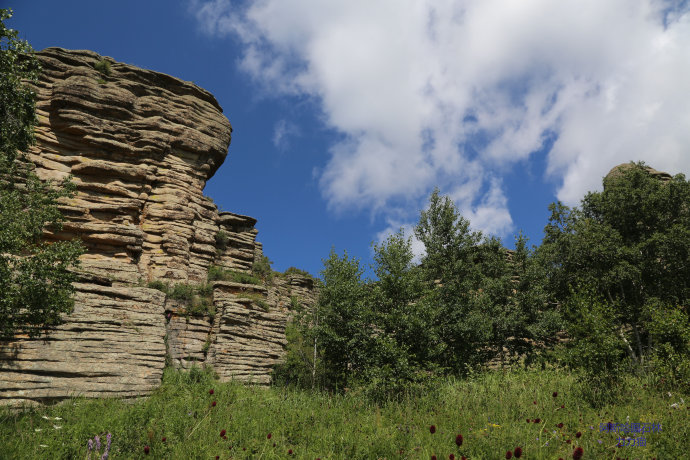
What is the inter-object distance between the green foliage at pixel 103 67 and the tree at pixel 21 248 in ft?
42.9

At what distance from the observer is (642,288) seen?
73.9 ft

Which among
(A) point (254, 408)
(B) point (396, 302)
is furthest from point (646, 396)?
(A) point (254, 408)

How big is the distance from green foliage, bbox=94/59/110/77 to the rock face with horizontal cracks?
0.12 m

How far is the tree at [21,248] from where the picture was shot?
9.03m

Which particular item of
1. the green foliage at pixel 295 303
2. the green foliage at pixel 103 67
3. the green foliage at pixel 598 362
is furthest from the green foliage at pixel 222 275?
the green foliage at pixel 598 362

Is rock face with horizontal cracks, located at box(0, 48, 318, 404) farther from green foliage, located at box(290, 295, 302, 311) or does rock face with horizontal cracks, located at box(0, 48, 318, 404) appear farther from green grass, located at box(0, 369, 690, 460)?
green foliage, located at box(290, 295, 302, 311)

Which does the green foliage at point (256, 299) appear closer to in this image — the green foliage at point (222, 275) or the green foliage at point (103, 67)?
the green foliage at point (222, 275)

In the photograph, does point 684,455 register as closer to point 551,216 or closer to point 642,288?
point 642,288

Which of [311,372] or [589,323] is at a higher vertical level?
[589,323]

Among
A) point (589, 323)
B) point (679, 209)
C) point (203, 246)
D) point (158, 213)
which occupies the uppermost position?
point (679, 209)

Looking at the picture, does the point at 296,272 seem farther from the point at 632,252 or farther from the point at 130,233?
the point at 632,252

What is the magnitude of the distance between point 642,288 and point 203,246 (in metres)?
27.9

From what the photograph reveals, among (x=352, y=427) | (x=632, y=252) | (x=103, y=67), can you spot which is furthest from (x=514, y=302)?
(x=103, y=67)

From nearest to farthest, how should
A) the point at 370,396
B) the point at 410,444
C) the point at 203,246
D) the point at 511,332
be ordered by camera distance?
the point at 410,444 → the point at 370,396 → the point at 511,332 → the point at 203,246
